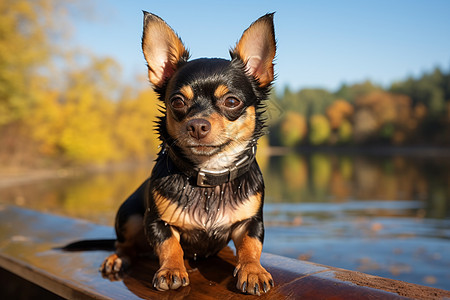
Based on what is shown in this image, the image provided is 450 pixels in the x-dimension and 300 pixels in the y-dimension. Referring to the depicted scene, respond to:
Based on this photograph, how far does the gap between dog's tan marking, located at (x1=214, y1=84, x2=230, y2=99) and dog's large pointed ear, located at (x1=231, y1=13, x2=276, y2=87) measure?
30 centimetres

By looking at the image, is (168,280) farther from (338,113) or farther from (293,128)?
(293,128)

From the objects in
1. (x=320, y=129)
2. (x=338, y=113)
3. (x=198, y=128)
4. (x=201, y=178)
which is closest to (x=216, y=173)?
(x=201, y=178)

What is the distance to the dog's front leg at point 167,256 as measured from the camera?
2.16 m

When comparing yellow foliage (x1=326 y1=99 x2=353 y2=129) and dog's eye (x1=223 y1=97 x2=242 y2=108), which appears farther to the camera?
yellow foliage (x1=326 y1=99 x2=353 y2=129)

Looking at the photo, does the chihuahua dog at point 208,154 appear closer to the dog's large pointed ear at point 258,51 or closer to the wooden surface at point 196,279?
the dog's large pointed ear at point 258,51

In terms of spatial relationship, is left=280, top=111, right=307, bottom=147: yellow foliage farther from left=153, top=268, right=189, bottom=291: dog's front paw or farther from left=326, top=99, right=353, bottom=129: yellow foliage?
left=153, top=268, right=189, bottom=291: dog's front paw

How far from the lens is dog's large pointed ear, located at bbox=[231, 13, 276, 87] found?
241 centimetres

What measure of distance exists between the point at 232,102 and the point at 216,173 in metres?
0.43

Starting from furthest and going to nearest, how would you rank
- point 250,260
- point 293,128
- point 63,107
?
1. point 293,128
2. point 63,107
3. point 250,260

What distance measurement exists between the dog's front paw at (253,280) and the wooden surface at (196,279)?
4 centimetres

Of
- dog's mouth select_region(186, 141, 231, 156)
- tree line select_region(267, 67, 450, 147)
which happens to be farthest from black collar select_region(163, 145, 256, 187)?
tree line select_region(267, 67, 450, 147)

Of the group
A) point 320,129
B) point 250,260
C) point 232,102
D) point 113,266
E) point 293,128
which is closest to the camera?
point 250,260

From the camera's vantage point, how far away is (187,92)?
226 centimetres

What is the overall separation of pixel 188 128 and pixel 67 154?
144ft
